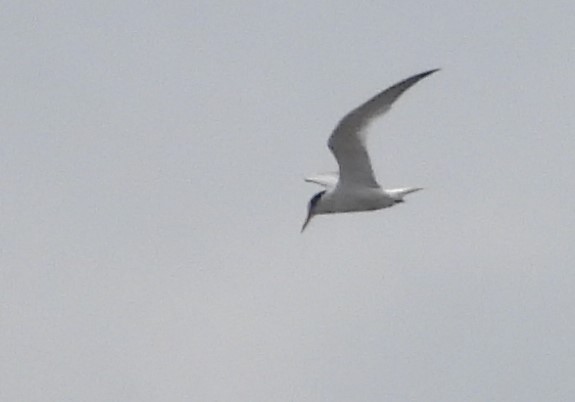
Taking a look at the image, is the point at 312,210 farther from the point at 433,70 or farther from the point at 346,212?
the point at 433,70

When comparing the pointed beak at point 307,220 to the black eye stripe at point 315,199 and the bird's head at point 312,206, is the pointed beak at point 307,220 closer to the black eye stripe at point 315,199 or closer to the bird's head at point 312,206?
the bird's head at point 312,206

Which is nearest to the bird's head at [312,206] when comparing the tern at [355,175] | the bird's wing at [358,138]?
the tern at [355,175]

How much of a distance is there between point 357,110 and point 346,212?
3001 millimetres

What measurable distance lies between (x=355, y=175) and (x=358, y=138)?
1.18 meters

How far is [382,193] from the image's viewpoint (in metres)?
33.8

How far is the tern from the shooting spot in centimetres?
3203

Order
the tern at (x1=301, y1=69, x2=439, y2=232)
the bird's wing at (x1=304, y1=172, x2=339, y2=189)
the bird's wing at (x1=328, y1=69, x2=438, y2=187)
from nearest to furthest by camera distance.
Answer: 1. the bird's wing at (x1=328, y1=69, x2=438, y2=187)
2. the tern at (x1=301, y1=69, x2=439, y2=232)
3. the bird's wing at (x1=304, y1=172, x2=339, y2=189)

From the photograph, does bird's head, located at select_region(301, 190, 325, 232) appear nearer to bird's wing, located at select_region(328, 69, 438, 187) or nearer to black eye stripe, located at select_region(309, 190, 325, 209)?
black eye stripe, located at select_region(309, 190, 325, 209)

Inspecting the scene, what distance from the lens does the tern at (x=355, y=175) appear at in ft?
105

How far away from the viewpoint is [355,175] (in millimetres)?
33781

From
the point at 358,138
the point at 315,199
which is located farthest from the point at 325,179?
the point at 358,138

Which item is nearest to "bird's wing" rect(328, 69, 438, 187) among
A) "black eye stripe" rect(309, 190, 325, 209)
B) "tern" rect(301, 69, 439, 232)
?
"tern" rect(301, 69, 439, 232)

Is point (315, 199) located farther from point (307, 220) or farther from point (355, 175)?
point (355, 175)

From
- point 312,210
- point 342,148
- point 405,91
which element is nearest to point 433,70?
point 405,91
